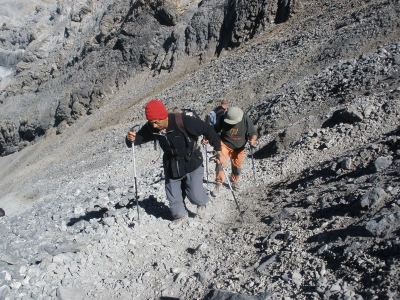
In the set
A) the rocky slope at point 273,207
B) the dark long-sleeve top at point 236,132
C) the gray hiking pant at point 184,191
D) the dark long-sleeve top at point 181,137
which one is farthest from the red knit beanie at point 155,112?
the dark long-sleeve top at point 236,132

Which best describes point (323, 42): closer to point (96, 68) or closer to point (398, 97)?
point (398, 97)

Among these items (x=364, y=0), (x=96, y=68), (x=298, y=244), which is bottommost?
(x=96, y=68)

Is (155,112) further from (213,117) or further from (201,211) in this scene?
(213,117)

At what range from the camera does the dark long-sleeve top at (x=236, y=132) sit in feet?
24.7

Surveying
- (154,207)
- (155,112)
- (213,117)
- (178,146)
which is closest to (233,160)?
(213,117)

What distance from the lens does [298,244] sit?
4953mm

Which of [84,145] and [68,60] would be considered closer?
[84,145]

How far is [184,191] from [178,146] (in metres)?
0.93

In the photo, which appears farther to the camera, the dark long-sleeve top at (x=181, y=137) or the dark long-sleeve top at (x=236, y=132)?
the dark long-sleeve top at (x=236, y=132)

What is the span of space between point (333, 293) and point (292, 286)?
1.48ft

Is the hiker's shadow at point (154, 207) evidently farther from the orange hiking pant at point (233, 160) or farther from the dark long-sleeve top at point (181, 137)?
the dark long-sleeve top at point (181, 137)

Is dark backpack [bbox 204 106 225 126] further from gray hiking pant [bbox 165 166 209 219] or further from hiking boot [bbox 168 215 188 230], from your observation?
hiking boot [bbox 168 215 188 230]

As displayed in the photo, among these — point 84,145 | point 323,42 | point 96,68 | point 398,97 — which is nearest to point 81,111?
point 96,68

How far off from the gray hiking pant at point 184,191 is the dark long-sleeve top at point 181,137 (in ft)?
0.58
